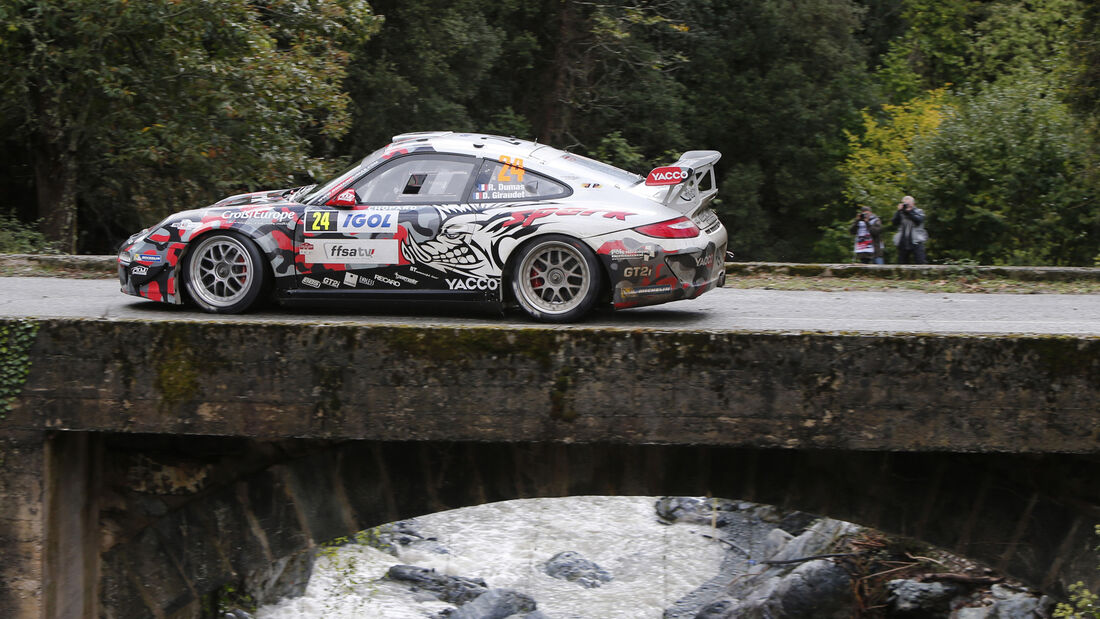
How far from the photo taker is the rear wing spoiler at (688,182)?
7473 mm

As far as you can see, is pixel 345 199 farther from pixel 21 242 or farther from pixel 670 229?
pixel 21 242

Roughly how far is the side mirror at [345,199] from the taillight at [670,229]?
74.3 inches

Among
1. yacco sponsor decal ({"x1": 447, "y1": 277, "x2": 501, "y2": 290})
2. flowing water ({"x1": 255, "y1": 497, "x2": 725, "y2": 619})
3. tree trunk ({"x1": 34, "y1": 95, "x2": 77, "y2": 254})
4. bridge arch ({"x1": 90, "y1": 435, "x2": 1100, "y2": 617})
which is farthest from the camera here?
tree trunk ({"x1": 34, "y1": 95, "x2": 77, "y2": 254})

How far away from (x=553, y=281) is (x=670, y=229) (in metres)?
0.83

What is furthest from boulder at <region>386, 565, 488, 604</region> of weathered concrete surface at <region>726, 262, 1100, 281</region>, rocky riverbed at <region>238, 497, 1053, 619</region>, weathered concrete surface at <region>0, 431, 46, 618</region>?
weathered concrete surface at <region>0, 431, 46, 618</region>

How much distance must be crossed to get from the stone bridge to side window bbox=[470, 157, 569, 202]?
127 centimetres

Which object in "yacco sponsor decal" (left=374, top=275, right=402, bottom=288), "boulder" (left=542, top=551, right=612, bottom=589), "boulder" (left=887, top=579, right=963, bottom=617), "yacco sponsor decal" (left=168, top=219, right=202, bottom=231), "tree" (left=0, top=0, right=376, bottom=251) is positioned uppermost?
"tree" (left=0, top=0, right=376, bottom=251)

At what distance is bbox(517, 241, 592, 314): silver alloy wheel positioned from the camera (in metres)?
7.30

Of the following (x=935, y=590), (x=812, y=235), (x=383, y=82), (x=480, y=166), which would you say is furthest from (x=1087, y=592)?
(x=812, y=235)

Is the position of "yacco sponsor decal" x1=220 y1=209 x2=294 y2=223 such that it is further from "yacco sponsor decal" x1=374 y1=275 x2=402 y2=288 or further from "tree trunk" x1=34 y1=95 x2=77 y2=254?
"tree trunk" x1=34 y1=95 x2=77 y2=254

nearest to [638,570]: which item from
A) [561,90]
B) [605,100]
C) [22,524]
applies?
[22,524]

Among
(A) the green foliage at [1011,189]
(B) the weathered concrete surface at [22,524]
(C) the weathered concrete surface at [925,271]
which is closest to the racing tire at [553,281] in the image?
(B) the weathered concrete surface at [22,524]

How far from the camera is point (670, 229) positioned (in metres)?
7.19

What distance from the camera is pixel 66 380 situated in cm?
682
